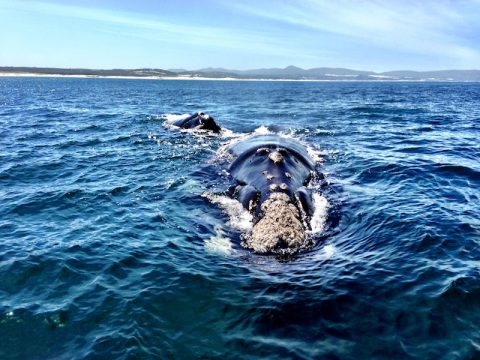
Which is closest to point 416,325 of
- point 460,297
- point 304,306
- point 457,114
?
point 460,297

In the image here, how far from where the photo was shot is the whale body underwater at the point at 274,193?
11.5 meters

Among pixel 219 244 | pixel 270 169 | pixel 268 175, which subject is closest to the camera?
pixel 219 244

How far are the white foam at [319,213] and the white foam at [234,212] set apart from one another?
6.78 feet

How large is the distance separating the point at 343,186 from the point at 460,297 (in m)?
8.99

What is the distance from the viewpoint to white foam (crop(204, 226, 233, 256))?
11461 mm

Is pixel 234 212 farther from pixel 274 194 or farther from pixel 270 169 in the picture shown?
pixel 270 169

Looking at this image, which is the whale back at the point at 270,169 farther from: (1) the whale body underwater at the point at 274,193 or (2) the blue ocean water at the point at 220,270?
(2) the blue ocean water at the point at 220,270

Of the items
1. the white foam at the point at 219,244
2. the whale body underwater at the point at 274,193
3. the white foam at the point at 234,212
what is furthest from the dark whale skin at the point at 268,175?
the white foam at the point at 219,244

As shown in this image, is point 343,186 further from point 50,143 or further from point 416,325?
point 50,143

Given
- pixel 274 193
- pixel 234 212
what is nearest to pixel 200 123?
pixel 234 212

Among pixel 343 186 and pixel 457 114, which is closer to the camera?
pixel 343 186

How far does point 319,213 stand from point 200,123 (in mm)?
20706

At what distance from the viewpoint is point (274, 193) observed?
13266mm

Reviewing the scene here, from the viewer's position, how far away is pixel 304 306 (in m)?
8.72
